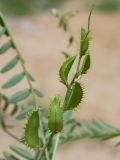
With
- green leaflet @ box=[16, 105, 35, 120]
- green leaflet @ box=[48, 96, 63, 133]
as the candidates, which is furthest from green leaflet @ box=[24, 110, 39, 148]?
green leaflet @ box=[16, 105, 35, 120]

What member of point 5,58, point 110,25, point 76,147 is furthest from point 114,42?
point 76,147

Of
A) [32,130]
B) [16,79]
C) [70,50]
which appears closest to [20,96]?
[16,79]

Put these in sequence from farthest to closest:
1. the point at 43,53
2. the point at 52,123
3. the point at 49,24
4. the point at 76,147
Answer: the point at 49,24, the point at 43,53, the point at 76,147, the point at 52,123

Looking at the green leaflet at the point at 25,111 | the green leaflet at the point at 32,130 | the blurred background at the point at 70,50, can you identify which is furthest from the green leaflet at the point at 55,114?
the blurred background at the point at 70,50

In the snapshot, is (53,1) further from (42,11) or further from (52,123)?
(52,123)

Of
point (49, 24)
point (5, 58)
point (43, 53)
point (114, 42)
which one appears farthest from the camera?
point (49, 24)

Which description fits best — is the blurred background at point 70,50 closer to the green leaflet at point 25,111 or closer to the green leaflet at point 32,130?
the green leaflet at point 25,111
